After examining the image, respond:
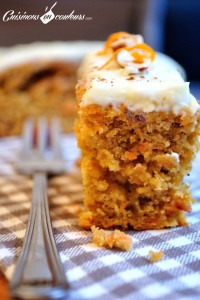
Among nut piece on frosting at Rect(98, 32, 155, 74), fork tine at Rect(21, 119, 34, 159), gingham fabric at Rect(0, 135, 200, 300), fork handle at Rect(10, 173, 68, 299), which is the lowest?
gingham fabric at Rect(0, 135, 200, 300)

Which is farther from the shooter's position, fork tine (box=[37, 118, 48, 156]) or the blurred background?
the blurred background

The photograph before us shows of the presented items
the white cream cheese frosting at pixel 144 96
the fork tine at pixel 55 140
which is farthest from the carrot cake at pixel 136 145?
the fork tine at pixel 55 140

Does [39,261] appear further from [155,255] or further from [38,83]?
[38,83]

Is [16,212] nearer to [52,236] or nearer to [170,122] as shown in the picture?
[52,236]

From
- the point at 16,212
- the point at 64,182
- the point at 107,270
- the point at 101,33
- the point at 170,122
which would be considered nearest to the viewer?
the point at 107,270

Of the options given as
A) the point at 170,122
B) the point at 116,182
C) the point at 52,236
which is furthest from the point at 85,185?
the point at 170,122

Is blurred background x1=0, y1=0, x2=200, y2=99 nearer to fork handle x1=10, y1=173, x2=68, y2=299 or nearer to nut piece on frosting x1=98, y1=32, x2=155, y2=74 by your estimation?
nut piece on frosting x1=98, y1=32, x2=155, y2=74

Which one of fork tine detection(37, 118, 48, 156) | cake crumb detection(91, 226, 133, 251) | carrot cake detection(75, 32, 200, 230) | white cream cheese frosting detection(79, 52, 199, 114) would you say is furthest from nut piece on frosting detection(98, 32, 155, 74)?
fork tine detection(37, 118, 48, 156)
